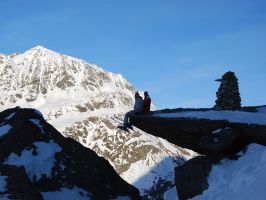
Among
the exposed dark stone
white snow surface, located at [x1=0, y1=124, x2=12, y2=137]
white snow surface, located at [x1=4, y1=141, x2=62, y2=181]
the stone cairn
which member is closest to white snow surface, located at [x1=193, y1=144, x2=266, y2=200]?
the exposed dark stone

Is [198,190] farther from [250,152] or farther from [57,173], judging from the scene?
[57,173]

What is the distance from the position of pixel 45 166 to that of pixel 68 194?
536 cm

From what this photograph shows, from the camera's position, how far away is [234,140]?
108ft

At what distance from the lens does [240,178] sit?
100ft

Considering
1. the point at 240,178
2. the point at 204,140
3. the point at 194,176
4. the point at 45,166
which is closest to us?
the point at 240,178

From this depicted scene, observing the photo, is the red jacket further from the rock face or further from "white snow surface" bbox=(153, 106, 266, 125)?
the rock face

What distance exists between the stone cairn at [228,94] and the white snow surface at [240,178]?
368 cm

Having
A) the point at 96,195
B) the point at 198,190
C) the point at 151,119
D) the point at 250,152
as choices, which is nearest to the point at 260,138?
the point at 250,152

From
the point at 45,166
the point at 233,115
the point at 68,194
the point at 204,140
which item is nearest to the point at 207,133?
the point at 204,140

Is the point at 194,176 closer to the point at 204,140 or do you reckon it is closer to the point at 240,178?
the point at 204,140

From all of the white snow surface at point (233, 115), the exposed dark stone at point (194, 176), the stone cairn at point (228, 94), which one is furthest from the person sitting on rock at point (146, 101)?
the exposed dark stone at point (194, 176)

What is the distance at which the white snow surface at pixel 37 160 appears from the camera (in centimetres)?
5600

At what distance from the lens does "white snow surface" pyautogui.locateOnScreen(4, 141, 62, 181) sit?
56000 millimetres

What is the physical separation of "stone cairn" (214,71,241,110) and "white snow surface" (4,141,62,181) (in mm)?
27472
